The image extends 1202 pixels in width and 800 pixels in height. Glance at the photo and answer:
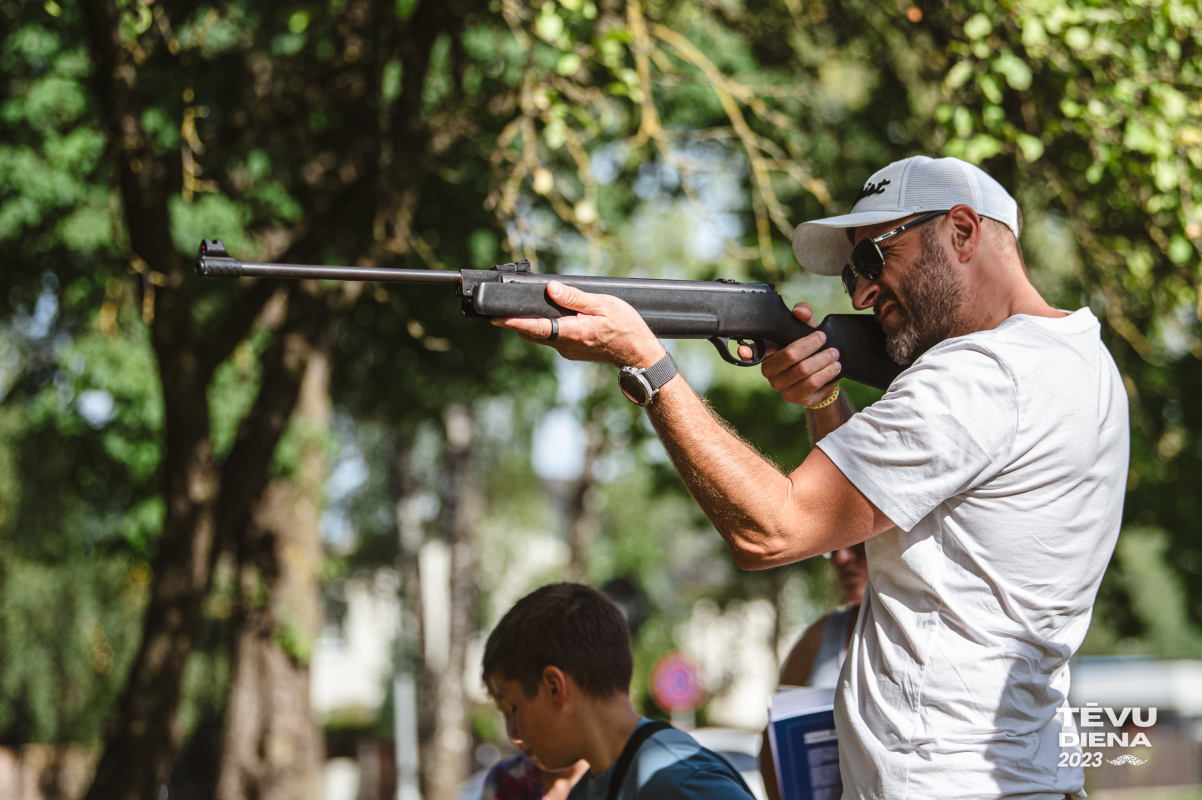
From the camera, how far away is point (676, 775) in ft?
7.42

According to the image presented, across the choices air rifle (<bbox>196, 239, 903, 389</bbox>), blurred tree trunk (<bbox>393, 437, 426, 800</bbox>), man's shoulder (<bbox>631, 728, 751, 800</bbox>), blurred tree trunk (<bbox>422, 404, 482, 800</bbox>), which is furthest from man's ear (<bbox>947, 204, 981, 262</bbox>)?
blurred tree trunk (<bbox>393, 437, 426, 800</bbox>)

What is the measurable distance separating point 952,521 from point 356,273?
1171 millimetres

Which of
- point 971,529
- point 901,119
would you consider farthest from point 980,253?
point 901,119

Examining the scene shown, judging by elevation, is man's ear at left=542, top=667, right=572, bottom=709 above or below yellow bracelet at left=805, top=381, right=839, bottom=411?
below

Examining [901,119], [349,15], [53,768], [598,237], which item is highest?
[901,119]

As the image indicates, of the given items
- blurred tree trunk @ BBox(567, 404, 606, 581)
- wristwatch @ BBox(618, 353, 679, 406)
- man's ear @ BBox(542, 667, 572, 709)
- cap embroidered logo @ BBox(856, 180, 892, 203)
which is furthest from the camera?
blurred tree trunk @ BBox(567, 404, 606, 581)

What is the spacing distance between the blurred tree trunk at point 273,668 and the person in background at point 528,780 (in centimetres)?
478

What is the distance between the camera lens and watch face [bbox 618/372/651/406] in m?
1.85

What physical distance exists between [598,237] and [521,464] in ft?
59.0

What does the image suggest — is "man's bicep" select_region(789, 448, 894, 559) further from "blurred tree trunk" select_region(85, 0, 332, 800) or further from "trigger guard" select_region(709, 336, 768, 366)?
"blurred tree trunk" select_region(85, 0, 332, 800)

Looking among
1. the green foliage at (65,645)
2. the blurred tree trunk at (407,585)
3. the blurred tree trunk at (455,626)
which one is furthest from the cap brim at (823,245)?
the blurred tree trunk at (407,585)

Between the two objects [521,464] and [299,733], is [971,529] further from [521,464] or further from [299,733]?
[521,464]

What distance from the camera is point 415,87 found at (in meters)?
5.64

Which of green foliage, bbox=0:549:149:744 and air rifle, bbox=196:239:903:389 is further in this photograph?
green foliage, bbox=0:549:149:744
